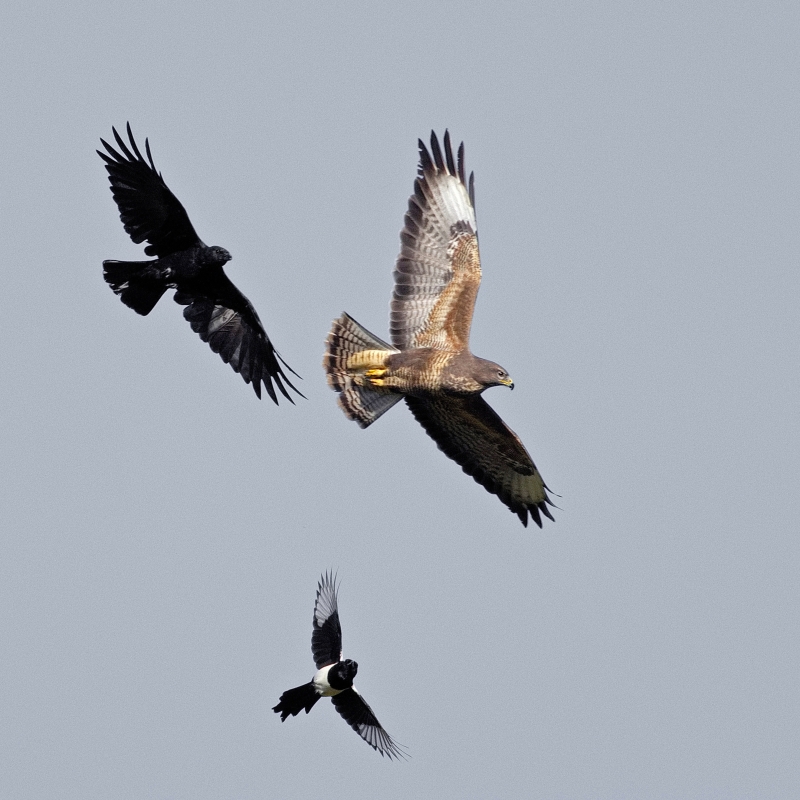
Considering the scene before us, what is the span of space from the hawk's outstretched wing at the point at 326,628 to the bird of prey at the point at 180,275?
268 cm

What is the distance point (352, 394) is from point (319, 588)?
97.6 inches

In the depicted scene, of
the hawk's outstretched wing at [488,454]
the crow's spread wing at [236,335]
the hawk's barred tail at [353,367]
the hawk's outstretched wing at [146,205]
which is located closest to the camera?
the hawk's outstretched wing at [146,205]

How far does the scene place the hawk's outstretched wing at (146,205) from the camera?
1415cm

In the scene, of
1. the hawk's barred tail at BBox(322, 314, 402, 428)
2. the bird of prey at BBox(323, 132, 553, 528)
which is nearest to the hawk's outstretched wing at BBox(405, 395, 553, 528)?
the bird of prey at BBox(323, 132, 553, 528)

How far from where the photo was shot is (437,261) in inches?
622

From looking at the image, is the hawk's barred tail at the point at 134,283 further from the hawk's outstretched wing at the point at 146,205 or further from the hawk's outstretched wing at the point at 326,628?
the hawk's outstretched wing at the point at 326,628

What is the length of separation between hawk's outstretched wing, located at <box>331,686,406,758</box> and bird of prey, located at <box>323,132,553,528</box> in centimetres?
281

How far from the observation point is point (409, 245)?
1595 cm

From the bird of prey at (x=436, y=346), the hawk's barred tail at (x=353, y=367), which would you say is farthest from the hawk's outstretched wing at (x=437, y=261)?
the hawk's barred tail at (x=353, y=367)

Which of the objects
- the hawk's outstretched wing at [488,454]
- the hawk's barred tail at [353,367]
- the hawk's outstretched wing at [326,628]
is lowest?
the hawk's outstretched wing at [326,628]

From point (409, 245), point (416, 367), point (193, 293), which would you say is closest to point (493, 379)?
point (416, 367)

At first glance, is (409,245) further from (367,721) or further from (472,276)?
(367,721)

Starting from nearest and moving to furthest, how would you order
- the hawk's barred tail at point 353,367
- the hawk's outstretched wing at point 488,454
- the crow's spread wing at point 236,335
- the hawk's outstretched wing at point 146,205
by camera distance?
the hawk's outstretched wing at point 146,205 < the crow's spread wing at point 236,335 < the hawk's barred tail at point 353,367 < the hawk's outstretched wing at point 488,454

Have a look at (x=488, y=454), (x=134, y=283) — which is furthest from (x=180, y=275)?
(x=488, y=454)
